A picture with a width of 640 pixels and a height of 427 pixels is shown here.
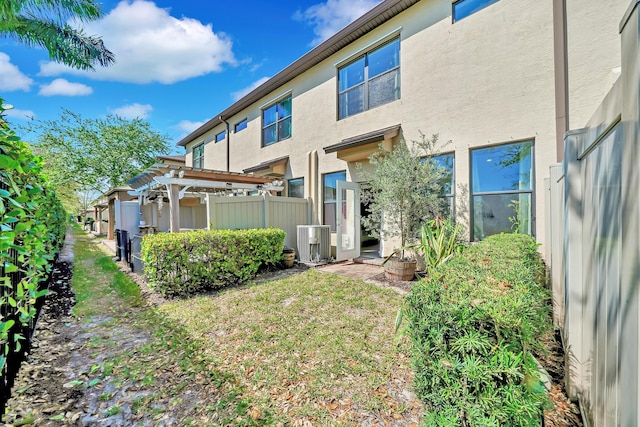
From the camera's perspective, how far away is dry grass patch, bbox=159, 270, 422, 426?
2.48 meters

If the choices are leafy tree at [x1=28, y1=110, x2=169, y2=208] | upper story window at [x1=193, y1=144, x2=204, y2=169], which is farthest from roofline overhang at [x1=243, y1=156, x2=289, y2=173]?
leafy tree at [x1=28, y1=110, x2=169, y2=208]

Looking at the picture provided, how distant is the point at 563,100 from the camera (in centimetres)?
520

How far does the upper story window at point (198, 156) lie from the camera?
60.0 feet

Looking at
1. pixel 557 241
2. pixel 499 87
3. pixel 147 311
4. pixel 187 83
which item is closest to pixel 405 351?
pixel 557 241

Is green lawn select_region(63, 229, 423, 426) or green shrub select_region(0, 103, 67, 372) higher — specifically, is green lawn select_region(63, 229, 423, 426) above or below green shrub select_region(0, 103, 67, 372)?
below

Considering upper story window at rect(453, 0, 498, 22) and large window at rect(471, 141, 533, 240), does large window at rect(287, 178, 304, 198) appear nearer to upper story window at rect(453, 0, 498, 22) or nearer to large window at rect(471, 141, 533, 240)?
large window at rect(471, 141, 533, 240)

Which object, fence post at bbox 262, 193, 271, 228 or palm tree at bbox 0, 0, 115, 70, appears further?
palm tree at bbox 0, 0, 115, 70

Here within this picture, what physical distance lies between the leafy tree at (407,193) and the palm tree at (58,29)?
43.9 feet

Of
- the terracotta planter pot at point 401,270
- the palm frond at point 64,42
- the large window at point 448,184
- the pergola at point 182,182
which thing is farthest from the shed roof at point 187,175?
the palm frond at point 64,42

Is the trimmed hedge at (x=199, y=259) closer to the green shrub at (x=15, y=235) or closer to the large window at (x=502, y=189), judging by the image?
the green shrub at (x=15, y=235)

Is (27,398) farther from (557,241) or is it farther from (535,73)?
(535,73)

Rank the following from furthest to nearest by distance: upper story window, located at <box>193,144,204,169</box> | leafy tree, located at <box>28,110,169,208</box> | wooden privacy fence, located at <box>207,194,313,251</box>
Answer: leafy tree, located at <box>28,110,169,208</box>, upper story window, located at <box>193,144,204,169</box>, wooden privacy fence, located at <box>207,194,313,251</box>

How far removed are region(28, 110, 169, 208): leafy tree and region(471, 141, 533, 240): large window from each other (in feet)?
83.7

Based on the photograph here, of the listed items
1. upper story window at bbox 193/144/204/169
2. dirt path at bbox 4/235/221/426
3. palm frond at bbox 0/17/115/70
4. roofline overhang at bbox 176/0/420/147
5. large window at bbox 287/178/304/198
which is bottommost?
dirt path at bbox 4/235/221/426
